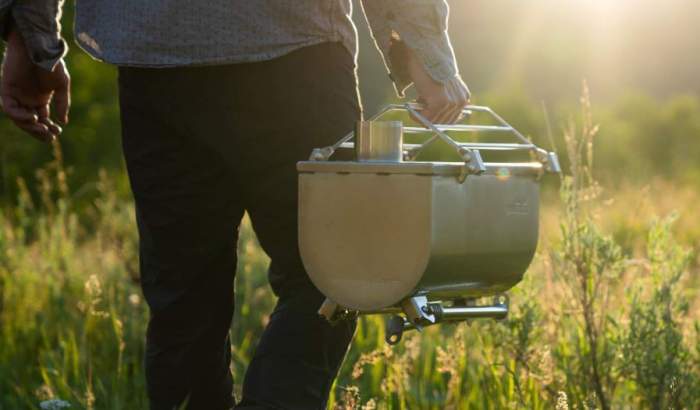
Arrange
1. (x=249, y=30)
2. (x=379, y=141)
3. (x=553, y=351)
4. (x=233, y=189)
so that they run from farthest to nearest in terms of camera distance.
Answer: (x=553, y=351)
(x=233, y=189)
(x=249, y=30)
(x=379, y=141)

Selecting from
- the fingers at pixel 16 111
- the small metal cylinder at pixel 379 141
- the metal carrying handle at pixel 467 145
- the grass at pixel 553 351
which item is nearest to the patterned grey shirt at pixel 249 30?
the metal carrying handle at pixel 467 145

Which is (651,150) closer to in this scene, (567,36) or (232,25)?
(567,36)

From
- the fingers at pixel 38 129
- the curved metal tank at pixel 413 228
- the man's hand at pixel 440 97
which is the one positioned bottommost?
the curved metal tank at pixel 413 228

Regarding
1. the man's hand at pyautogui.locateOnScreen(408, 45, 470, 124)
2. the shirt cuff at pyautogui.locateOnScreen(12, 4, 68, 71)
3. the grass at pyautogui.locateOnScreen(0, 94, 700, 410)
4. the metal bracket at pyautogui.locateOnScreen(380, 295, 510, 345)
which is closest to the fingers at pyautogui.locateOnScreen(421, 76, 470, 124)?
the man's hand at pyautogui.locateOnScreen(408, 45, 470, 124)

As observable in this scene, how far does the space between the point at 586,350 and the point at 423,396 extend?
451mm

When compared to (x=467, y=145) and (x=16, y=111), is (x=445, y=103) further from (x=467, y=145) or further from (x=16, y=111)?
(x=16, y=111)

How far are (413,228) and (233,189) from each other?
56cm

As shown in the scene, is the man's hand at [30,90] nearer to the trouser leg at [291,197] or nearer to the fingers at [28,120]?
the fingers at [28,120]

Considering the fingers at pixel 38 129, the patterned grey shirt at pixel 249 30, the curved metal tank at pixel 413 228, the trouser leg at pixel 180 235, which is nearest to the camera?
the curved metal tank at pixel 413 228

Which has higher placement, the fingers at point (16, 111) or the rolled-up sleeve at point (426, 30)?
the rolled-up sleeve at point (426, 30)

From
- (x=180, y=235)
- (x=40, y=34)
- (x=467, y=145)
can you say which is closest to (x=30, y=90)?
(x=40, y=34)

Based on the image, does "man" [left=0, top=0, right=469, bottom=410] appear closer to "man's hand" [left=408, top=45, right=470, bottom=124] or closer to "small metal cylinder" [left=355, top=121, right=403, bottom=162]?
"man's hand" [left=408, top=45, right=470, bottom=124]

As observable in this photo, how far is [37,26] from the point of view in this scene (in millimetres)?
2264

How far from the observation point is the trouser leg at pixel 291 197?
6.51 ft
